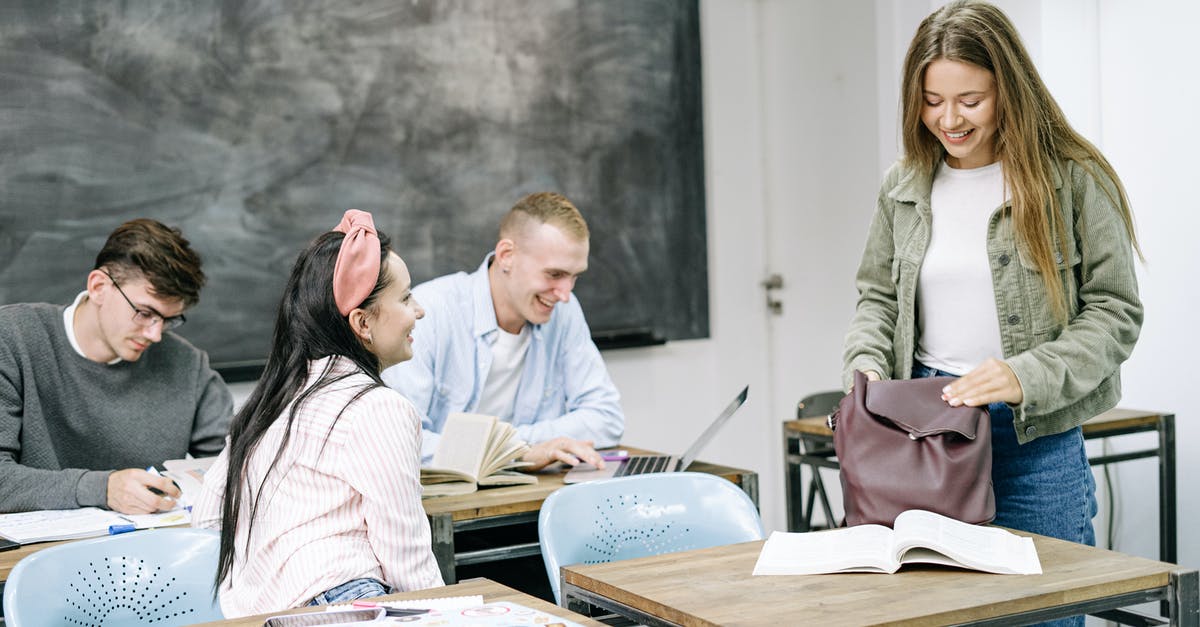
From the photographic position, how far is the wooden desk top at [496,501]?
2416 mm

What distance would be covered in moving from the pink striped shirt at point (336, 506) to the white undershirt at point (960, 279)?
0.93 metres

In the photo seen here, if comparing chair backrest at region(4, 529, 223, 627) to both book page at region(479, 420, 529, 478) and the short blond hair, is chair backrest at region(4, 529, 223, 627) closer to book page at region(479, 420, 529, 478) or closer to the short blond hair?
book page at region(479, 420, 529, 478)

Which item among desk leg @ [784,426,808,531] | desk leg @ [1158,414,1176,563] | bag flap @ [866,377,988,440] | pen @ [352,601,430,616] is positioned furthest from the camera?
desk leg @ [784,426,808,531]

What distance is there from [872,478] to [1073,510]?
1.20 feet

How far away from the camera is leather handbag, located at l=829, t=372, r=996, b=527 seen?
191 centimetres

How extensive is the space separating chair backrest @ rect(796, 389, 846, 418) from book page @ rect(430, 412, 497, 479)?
1.48 m

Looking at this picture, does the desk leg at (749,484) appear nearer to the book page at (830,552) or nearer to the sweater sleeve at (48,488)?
the book page at (830,552)

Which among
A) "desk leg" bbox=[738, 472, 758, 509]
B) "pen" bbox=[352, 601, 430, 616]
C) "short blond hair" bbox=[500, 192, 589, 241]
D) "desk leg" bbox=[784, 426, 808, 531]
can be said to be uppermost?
"short blond hair" bbox=[500, 192, 589, 241]

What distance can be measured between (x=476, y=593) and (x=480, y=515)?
0.75m

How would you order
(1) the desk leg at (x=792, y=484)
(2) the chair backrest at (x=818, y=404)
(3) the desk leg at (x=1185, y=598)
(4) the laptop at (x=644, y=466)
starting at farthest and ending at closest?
1. (2) the chair backrest at (x=818, y=404)
2. (1) the desk leg at (x=792, y=484)
3. (4) the laptop at (x=644, y=466)
4. (3) the desk leg at (x=1185, y=598)

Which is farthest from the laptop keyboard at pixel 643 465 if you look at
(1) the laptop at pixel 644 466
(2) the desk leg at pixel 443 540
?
(2) the desk leg at pixel 443 540

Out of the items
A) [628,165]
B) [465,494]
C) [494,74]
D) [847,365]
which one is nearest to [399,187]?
[494,74]

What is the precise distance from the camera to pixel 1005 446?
206 centimetres

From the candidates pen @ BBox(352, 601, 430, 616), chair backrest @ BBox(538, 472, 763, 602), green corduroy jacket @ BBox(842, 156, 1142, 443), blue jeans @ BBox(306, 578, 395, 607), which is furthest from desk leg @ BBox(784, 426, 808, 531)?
pen @ BBox(352, 601, 430, 616)
